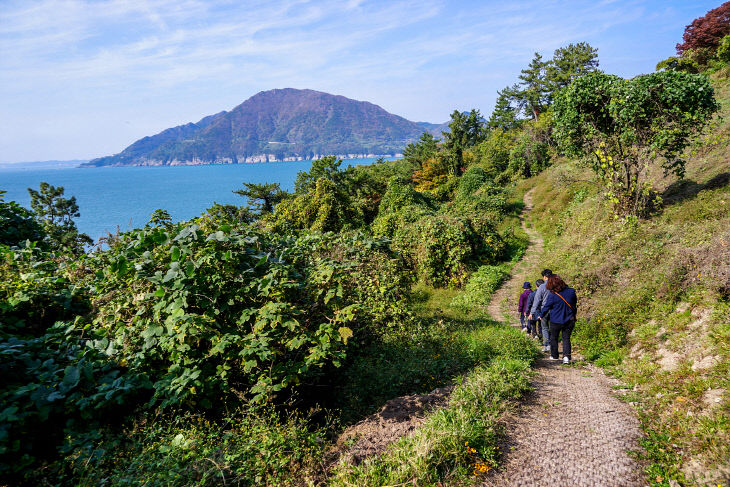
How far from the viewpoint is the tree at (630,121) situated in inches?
380

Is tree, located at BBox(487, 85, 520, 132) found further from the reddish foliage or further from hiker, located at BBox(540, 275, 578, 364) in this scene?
hiker, located at BBox(540, 275, 578, 364)

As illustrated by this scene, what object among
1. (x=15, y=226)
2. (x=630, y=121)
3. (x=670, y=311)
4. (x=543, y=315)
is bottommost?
(x=543, y=315)

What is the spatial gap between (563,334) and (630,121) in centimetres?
749

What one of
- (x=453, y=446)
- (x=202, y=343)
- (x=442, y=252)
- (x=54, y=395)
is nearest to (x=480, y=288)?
(x=442, y=252)

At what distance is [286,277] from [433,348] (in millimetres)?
4292

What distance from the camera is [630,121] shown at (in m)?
10.3

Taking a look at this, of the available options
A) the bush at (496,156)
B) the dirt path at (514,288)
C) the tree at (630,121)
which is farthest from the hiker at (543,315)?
the bush at (496,156)

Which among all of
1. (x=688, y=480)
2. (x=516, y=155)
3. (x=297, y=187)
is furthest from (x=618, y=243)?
(x=516, y=155)

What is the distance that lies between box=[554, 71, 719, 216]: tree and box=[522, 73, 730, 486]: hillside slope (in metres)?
0.76

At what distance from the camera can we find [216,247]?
467 centimetres

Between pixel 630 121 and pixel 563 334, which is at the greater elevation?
pixel 630 121

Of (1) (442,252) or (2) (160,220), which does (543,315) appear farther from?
(1) (442,252)

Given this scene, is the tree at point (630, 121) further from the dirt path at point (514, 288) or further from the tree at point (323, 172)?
the tree at point (323, 172)

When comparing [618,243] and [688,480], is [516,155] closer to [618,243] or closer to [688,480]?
[618,243]
